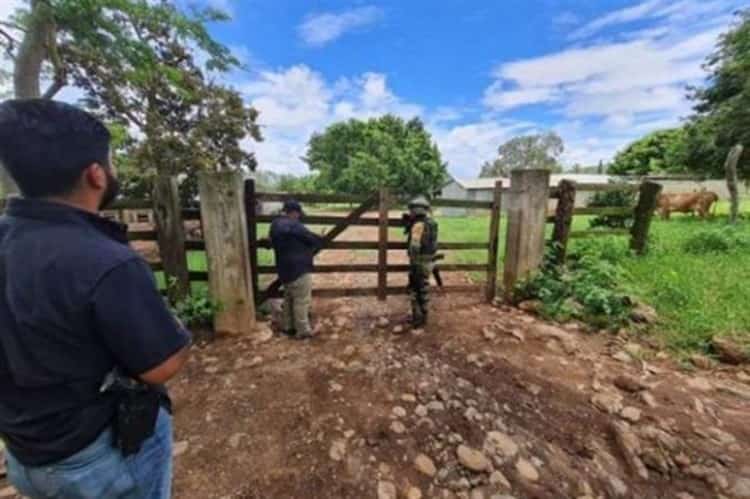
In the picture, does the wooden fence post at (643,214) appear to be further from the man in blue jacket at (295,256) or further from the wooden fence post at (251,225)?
the wooden fence post at (251,225)

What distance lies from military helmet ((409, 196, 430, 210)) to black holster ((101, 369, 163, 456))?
367cm

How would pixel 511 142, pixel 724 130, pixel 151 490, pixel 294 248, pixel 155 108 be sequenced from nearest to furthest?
Result: pixel 151 490, pixel 294 248, pixel 724 130, pixel 155 108, pixel 511 142

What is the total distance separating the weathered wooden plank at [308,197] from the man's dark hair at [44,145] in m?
3.44

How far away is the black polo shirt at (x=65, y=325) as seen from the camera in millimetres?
1101

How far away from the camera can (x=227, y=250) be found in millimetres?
4465

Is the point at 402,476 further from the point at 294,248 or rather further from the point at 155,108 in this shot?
the point at 155,108

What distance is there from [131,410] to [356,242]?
418 cm

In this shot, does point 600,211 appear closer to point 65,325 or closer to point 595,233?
point 595,233

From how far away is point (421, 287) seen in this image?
4.76 m

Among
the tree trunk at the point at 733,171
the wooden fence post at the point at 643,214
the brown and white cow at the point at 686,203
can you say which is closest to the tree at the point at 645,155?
the brown and white cow at the point at 686,203

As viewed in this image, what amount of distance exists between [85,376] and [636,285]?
627 centimetres

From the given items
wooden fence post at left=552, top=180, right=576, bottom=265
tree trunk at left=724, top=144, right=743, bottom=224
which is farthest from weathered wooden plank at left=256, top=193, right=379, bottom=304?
tree trunk at left=724, top=144, right=743, bottom=224

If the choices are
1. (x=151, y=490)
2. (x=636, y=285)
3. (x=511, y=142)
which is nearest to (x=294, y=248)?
(x=151, y=490)

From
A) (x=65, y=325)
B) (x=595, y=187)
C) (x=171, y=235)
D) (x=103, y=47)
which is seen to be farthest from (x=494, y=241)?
(x=103, y=47)
